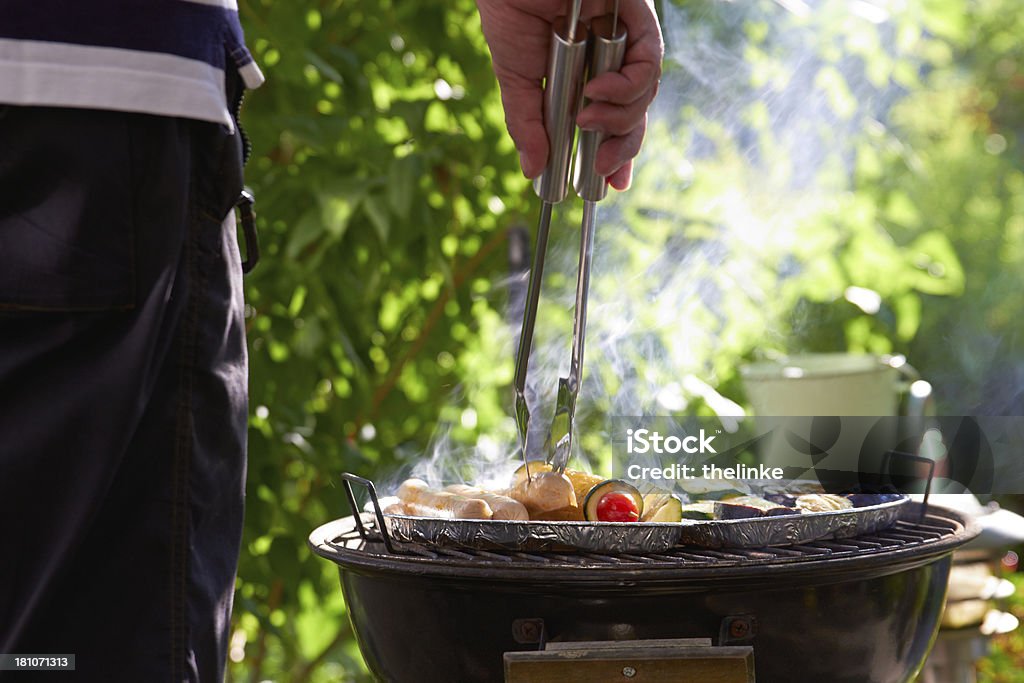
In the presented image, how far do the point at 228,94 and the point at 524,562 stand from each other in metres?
0.73

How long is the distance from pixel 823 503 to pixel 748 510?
146mm

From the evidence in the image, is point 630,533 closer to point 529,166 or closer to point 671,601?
point 671,601

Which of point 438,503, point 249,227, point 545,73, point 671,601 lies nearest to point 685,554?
point 671,601

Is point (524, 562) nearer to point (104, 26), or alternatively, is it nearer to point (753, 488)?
point (753, 488)

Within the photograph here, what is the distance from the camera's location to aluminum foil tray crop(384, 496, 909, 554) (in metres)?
1.19

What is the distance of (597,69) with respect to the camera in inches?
50.0

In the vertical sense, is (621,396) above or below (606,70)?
below

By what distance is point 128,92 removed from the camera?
1157 mm

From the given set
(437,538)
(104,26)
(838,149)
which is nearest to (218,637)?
(437,538)

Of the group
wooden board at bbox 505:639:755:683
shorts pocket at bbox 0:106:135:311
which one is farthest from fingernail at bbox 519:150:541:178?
wooden board at bbox 505:639:755:683

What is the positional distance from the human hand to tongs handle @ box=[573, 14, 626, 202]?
0.01m

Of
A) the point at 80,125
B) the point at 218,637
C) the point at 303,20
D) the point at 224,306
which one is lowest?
the point at 218,637

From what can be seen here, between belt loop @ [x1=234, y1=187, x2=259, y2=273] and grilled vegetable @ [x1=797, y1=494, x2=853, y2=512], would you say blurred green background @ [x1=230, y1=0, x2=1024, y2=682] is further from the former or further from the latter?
grilled vegetable @ [x1=797, y1=494, x2=853, y2=512]

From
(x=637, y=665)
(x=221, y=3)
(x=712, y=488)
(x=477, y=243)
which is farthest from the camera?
(x=477, y=243)
